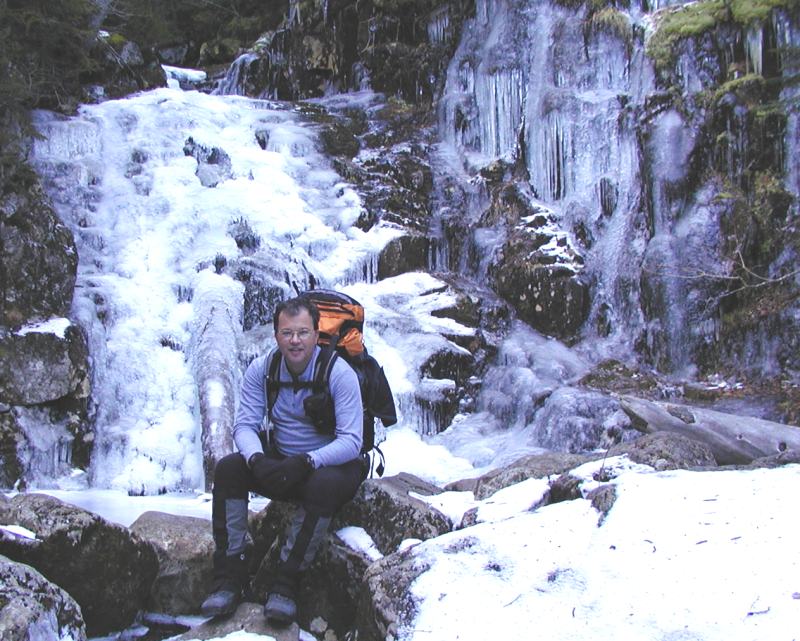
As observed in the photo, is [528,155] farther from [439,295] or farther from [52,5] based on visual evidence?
[52,5]

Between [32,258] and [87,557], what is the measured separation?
6.56 m

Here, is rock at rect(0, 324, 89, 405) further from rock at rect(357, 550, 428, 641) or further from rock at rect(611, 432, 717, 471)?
rock at rect(611, 432, 717, 471)

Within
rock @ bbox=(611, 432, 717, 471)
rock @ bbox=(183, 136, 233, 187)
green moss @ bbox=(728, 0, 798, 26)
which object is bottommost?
rock @ bbox=(611, 432, 717, 471)

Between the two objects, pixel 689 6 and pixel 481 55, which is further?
pixel 481 55

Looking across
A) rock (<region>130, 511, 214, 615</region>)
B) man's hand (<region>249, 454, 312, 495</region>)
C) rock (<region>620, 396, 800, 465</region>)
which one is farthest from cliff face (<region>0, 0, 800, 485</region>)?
man's hand (<region>249, 454, 312, 495</region>)

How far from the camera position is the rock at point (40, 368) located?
8398 mm

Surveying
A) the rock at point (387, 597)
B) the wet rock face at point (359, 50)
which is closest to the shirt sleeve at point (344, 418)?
→ the rock at point (387, 597)

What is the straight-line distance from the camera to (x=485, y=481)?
5020 millimetres

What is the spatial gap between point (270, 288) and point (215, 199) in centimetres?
280

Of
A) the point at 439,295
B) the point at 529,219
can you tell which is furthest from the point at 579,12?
the point at 439,295

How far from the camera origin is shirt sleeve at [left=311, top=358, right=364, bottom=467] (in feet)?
12.4

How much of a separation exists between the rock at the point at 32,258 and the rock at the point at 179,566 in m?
5.42

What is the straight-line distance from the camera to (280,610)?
136 inches

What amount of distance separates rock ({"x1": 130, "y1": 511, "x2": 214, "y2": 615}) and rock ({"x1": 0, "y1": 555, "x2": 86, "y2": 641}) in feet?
2.87
